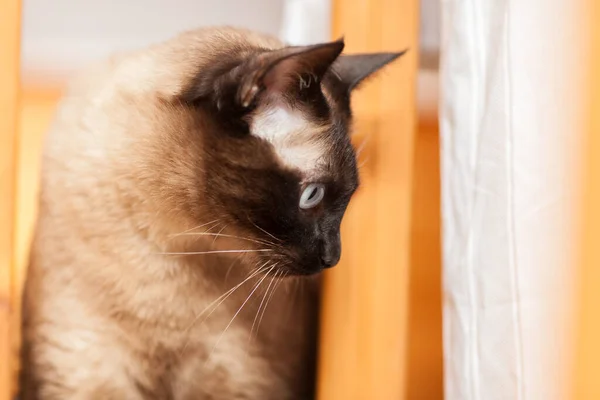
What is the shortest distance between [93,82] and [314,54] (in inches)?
17.6

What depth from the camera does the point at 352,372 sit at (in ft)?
3.10

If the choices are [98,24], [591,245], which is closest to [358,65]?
[591,245]

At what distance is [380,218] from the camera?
0.93 m

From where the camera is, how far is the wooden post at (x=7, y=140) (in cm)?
77

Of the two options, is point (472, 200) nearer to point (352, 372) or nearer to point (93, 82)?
point (352, 372)

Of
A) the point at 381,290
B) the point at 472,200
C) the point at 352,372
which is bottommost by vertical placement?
the point at 352,372

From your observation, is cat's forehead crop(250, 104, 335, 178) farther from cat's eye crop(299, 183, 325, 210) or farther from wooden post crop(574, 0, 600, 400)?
wooden post crop(574, 0, 600, 400)

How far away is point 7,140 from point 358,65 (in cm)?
47

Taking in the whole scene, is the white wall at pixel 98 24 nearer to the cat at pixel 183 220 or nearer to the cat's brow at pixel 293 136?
the cat at pixel 183 220

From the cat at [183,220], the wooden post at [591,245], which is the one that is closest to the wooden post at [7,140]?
the cat at [183,220]

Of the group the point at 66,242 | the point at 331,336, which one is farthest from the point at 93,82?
the point at 331,336

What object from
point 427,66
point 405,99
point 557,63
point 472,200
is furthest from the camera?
point 427,66

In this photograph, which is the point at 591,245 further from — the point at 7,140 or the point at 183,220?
the point at 7,140

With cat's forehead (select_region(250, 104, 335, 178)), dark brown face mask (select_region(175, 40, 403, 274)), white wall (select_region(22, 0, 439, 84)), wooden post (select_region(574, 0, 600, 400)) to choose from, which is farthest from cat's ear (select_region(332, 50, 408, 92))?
white wall (select_region(22, 0, 439, 84))
